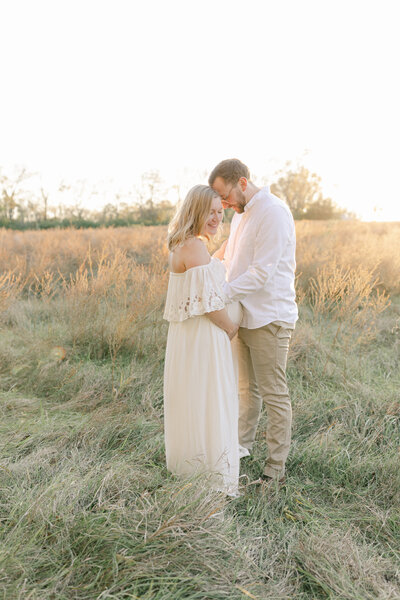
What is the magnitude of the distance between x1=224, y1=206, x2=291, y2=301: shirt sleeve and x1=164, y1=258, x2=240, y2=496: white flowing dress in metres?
0.11

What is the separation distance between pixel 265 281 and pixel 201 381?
0.65 m

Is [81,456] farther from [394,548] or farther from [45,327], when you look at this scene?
[45,327]

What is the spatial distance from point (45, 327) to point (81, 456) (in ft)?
8.89

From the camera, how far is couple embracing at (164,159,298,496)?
2.33 m

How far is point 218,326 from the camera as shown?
242cm

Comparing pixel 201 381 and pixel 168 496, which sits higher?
pixel 201 381

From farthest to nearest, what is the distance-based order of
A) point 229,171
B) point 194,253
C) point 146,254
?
point 146,254 → point 229,171 → point 194,253

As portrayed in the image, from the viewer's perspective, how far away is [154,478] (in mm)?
2457

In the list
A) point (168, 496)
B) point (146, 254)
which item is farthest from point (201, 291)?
point (146, 254)

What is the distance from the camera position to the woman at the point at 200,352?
7.59 feet

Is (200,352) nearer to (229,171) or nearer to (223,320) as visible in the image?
(223,320)

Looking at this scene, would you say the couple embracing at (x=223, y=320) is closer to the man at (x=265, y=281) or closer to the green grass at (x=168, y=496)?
the man at (x=265, y=281)

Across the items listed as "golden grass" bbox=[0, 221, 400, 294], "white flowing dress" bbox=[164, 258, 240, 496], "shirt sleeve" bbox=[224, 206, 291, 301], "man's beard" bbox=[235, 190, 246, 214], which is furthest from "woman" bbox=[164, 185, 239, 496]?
"golden grass" bbox=[0, 221, 400, 294]

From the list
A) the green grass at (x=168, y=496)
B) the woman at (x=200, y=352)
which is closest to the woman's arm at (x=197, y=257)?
the woman at (x=200, y=352)
